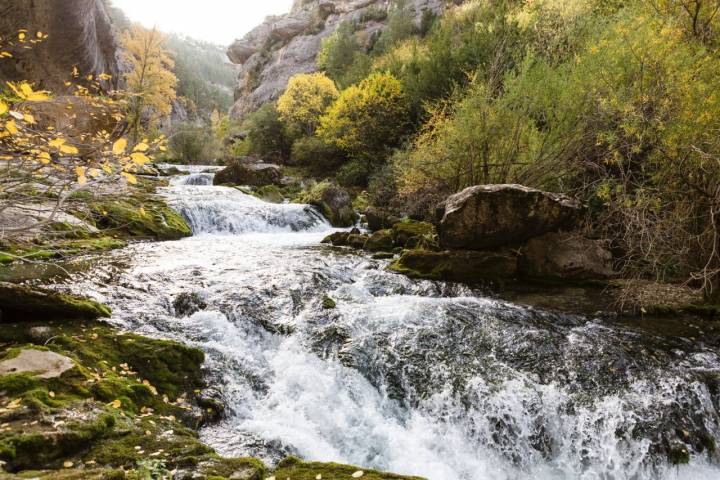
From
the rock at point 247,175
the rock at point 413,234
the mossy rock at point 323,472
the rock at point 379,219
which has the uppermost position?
the rock at point 247,175

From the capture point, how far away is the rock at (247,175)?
19578mm

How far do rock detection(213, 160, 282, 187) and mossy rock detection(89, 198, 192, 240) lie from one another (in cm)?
703

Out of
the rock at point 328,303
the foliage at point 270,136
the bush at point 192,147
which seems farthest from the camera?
the foliage at point 270,136

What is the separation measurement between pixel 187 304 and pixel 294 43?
52.1m

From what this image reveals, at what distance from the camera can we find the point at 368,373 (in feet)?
17.1

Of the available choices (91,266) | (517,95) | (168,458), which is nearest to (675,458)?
(168,458)

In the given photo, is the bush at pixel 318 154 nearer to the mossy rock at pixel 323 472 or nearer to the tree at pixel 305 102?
the tree at pixel 305 102

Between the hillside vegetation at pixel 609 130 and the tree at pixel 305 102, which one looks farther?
the tree at pixel 305 102

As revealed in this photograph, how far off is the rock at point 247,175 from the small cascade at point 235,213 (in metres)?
2.81

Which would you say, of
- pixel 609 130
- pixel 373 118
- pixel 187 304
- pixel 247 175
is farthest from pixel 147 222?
pixel 373 118

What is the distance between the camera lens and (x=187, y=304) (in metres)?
6.13

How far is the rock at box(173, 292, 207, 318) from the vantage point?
19.5 ft

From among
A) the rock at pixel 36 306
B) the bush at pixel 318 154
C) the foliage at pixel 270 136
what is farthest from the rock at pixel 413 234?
the foliage at pixel 270 136

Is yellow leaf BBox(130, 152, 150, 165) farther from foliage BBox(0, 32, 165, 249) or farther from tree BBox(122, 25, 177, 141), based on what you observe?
tree BBox(122, 25, 177, 141)
